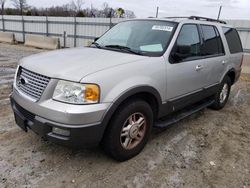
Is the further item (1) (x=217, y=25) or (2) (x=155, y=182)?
(1) (x=217, y=25)

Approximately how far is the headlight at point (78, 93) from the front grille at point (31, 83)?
0.81 ft

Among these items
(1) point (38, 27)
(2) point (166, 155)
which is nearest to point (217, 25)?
(2) point (166, 155)

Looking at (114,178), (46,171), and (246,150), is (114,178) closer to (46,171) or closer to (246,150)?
(46,171)

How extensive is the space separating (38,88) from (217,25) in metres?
3.84

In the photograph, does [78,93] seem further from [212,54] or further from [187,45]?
[212,54]

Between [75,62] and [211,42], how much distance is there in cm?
287

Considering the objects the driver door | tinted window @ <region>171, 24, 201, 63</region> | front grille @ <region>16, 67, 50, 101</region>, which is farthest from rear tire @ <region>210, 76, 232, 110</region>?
front grille @ <region>16, 67, 50, 101</region>

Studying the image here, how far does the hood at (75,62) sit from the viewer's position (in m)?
2.77

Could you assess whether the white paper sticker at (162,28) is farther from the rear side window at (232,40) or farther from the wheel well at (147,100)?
the rear side window at (232,40)

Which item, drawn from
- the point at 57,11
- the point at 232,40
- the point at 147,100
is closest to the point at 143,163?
the point at 147,100

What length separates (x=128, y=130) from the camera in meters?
3.23

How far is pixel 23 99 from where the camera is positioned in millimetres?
3012

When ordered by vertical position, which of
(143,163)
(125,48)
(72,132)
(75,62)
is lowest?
(143,163)

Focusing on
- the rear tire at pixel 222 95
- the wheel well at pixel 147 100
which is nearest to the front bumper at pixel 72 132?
the wheel well at pixel 147 100
